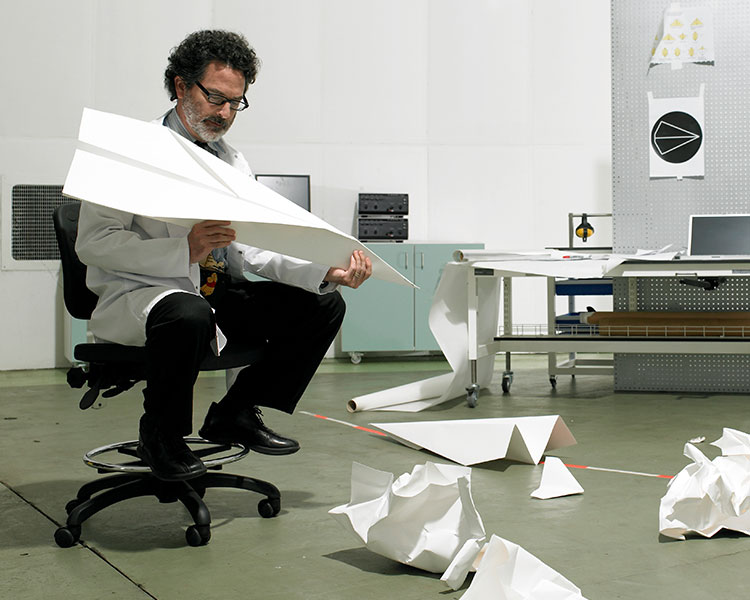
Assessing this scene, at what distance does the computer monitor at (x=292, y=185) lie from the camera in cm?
588

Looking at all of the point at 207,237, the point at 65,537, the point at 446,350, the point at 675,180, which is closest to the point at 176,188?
the point at 207,237

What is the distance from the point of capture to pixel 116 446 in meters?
2.13

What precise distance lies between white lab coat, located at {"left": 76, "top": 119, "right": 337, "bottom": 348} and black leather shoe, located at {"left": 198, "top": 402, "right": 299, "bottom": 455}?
1.02ft

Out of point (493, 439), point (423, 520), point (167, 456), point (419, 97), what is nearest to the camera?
point (423, 520)

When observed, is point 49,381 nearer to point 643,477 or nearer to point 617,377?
A: point 617,377

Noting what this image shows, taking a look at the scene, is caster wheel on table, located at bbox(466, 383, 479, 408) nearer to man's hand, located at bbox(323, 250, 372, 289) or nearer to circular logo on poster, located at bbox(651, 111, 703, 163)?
circular logo on poster, located at bbox(651, 111, 703, 163)

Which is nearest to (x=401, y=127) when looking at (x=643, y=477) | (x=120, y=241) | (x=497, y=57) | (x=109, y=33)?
(x=497, y=57)

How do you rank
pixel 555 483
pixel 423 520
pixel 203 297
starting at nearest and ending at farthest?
pixel 423 520 → pixel 203 297 → pixel 555 483

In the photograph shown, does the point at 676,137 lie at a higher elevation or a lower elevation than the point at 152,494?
higher

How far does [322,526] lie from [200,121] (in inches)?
40.9

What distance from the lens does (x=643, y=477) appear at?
2553 mm

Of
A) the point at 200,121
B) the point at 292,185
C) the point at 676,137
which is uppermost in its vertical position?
the point at 676,137

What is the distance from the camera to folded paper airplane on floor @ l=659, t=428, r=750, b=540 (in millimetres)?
1916

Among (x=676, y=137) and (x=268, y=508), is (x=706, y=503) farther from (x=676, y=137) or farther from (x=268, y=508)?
(x=676, y=137)
